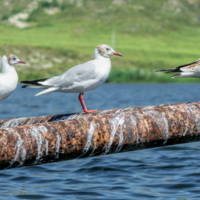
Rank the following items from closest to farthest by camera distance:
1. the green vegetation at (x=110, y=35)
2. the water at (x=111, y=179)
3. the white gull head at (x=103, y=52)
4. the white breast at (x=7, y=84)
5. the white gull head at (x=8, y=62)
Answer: the water at (x=111, y=179) < the white breast at (x=7, y=84) < the white gull head at (x=8, y=62) < the white gull head at (x=103, y=52) < the green vegetation at (x=110, y=35)

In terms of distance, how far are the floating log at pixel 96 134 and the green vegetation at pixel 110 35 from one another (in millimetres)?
52622

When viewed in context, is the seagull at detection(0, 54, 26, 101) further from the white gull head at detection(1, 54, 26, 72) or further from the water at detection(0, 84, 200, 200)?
the water at detection(0, 84, 200, 200)

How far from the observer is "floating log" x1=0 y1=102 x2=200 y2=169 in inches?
162

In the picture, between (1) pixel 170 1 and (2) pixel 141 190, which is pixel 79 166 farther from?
(1) pixel 170 1

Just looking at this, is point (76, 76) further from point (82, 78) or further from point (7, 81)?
point (7, 81)

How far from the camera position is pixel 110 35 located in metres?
125

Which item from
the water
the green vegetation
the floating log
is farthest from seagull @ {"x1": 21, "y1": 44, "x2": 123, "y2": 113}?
the green vegetation

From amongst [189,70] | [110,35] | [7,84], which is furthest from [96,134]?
[110,35]

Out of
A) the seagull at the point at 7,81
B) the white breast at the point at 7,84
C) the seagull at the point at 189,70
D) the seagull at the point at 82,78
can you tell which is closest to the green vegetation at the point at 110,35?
the seagull at the point at 189,70

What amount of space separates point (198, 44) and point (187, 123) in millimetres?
116338

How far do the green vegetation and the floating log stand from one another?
52.6 metres

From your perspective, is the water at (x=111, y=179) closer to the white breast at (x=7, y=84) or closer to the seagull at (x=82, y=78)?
the seagull at (x=82, y=78)

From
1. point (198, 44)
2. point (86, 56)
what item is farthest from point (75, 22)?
point (86, 56)

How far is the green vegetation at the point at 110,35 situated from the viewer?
294 ft
